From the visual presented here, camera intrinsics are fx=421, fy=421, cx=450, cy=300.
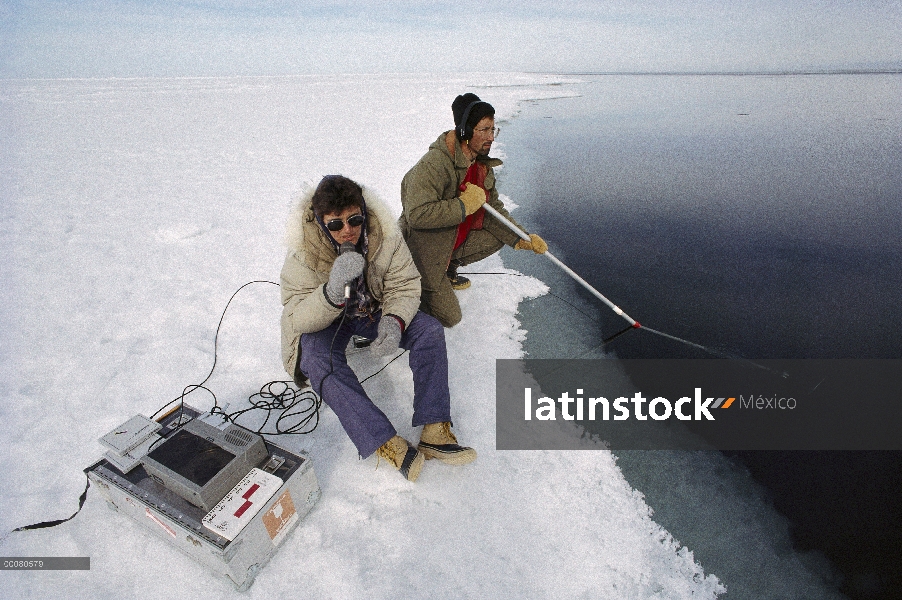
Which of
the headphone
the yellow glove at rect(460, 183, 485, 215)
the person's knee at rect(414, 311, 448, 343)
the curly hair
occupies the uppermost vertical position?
the headphone

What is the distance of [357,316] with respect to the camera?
2697 mm

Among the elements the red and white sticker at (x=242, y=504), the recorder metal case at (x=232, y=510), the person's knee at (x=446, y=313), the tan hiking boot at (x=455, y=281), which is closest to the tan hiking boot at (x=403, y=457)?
the recorder metal case at (x=232, y=510)

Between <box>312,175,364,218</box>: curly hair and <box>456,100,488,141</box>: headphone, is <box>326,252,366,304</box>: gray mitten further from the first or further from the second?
<box>456,100,488,141</box>: headphone

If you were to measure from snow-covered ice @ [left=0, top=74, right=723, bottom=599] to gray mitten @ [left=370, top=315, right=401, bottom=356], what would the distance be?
1.98ft

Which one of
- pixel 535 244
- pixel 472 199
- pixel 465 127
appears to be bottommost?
pixel 535 244

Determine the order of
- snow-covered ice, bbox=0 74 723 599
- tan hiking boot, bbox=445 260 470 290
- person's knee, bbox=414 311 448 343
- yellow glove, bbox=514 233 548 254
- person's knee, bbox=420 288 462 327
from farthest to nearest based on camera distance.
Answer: tan hiking boot, bbox=445 260 470 290 < yellow glove, bbox=514 233 548 254 < person's knee, bbox=420 288 462 327 < person's knee, bbox=414 311 448 343 < snow-covered ice, bbox=0 74 723 599

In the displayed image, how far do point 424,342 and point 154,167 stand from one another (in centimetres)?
872

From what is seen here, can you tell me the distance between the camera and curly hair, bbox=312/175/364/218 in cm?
219

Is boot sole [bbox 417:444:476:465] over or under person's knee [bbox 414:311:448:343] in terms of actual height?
under

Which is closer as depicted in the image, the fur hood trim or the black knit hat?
the fur hood trim

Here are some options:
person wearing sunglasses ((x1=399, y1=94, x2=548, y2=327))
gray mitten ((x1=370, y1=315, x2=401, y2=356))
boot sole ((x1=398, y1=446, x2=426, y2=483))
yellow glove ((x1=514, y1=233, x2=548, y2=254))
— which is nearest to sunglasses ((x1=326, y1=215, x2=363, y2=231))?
gray mitten ((x1=370, y1=315, x2=401, y2=356))

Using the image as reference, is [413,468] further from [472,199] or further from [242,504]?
[472,199]

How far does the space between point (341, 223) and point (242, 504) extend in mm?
1379

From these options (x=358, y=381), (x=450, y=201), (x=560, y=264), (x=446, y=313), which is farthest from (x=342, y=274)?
(x=560, y=264)
